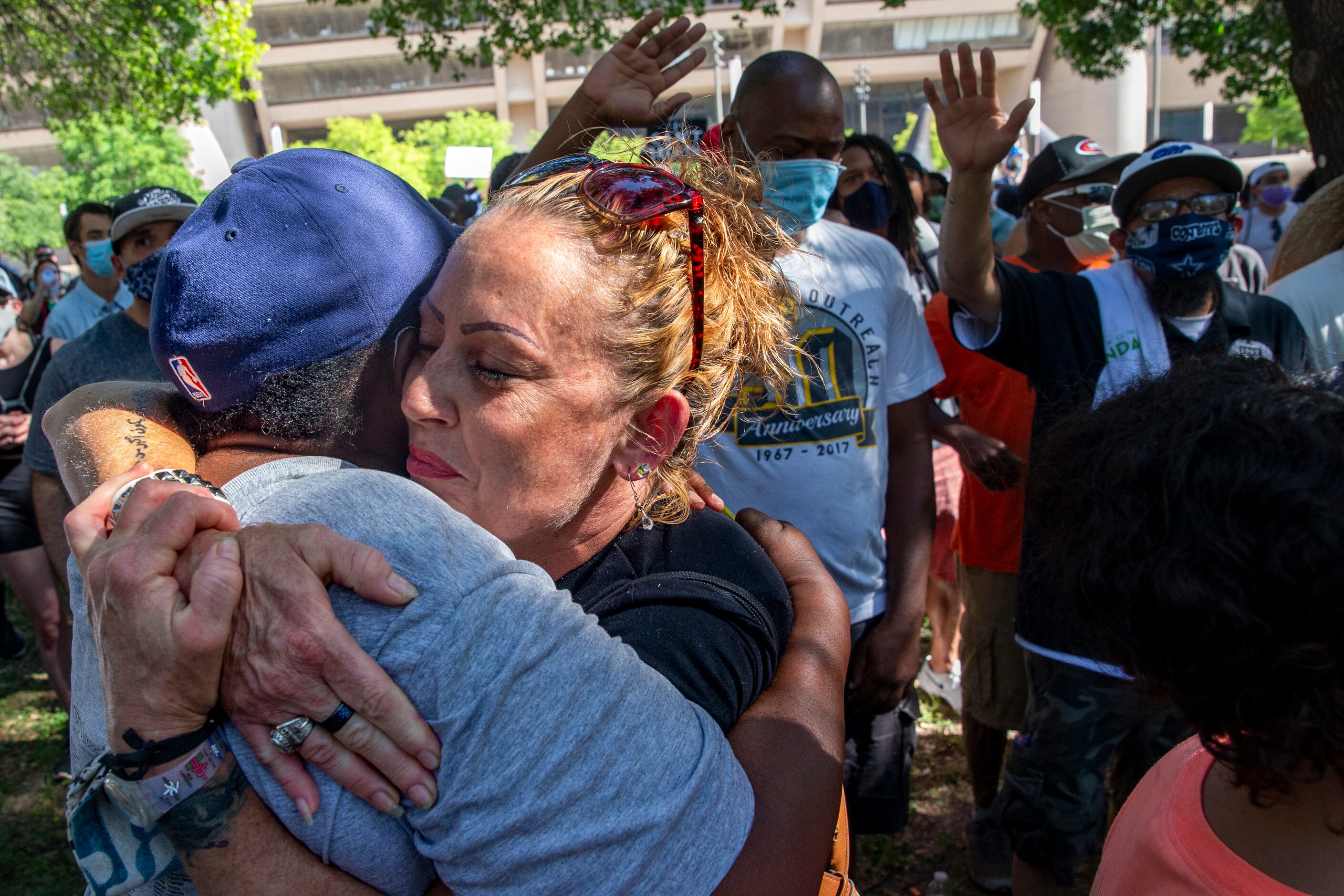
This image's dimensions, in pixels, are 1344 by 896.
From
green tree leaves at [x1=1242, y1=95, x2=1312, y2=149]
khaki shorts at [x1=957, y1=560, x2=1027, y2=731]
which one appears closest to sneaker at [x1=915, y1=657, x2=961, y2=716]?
khaki shorts at [x1=957, y1=560, x2=1027, y2=731]

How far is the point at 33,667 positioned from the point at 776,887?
689 cm

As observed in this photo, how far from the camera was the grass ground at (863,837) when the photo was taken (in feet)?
12.3

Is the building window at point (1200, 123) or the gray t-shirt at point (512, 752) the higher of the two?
the building window at point (1200, 123)

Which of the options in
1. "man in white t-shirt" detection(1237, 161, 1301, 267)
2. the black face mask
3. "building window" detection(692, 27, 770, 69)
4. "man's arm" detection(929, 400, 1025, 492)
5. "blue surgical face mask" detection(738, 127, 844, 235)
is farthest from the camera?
"building window" detection(692, 27, 770, 69)

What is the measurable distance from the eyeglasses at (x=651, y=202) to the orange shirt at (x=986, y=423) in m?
2.18

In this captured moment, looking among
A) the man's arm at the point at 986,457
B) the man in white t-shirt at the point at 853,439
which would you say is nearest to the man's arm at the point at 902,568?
the man in white t-shirt at the point at 853,439

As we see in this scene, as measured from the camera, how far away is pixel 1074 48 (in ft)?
38.2

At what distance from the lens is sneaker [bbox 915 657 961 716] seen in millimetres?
4891

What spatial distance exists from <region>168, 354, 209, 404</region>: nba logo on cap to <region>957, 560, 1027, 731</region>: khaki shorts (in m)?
2.96

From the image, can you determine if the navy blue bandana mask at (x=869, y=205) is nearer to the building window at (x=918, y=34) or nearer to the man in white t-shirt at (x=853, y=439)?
the man in white t-shirt at (x=853, y=439)

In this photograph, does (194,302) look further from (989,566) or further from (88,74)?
(88,74)

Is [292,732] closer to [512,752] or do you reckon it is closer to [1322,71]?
[512,752]

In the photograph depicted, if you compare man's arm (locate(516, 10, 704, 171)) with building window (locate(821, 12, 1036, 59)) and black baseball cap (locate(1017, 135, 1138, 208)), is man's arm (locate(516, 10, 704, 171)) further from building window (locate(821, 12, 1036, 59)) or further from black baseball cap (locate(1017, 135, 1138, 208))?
building window (locate(821, 12, 1036, 59))

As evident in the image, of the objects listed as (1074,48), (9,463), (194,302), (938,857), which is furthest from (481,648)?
(1074,48)
